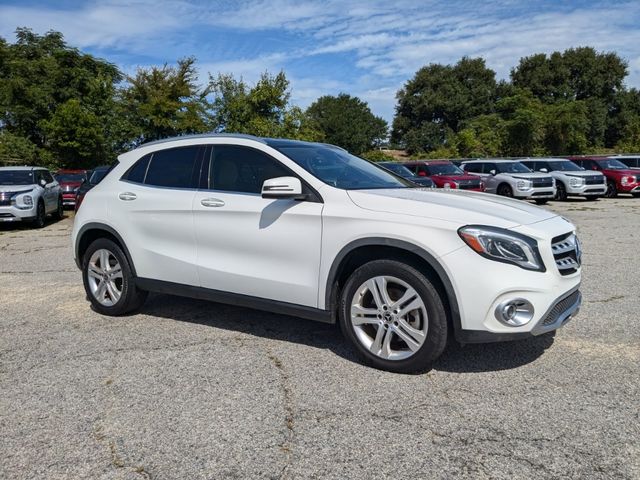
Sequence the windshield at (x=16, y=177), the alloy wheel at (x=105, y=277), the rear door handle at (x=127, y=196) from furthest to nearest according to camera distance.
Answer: the windshield at (x=16, y=177)
the alloy wheel at (x=105, y=277)
the rear door handle at (x=127, y=196)

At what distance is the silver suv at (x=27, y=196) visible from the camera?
14086 mm

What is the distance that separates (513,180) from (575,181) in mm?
2672

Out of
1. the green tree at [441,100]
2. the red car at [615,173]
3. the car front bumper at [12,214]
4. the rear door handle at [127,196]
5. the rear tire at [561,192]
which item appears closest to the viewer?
the rear door handle at [127,196]

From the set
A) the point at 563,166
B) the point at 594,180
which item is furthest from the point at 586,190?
the point at 563,166

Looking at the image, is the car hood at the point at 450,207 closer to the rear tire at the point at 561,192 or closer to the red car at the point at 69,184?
the red car at the point at 69,184

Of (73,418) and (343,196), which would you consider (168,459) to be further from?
(343,196)

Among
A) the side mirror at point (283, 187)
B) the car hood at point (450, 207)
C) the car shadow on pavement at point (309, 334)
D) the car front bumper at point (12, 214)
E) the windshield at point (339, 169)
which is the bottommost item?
the car front bumper at point (12, 214)

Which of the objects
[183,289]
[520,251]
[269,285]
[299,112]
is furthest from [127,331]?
[299,112]

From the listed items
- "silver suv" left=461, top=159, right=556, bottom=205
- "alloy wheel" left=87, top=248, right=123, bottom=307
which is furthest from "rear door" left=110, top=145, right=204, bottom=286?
"silver suv" left=461, top=159, right=556, bottom=205

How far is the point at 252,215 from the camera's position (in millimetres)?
4484

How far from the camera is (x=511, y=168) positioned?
2100 cm

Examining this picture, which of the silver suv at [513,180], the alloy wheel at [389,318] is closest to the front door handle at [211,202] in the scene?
the alloy wheel at [389,318]

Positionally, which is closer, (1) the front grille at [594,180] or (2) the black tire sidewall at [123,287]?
(2) the black tire sidewall at [123,287]

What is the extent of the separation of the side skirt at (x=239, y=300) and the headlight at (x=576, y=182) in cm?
1878
